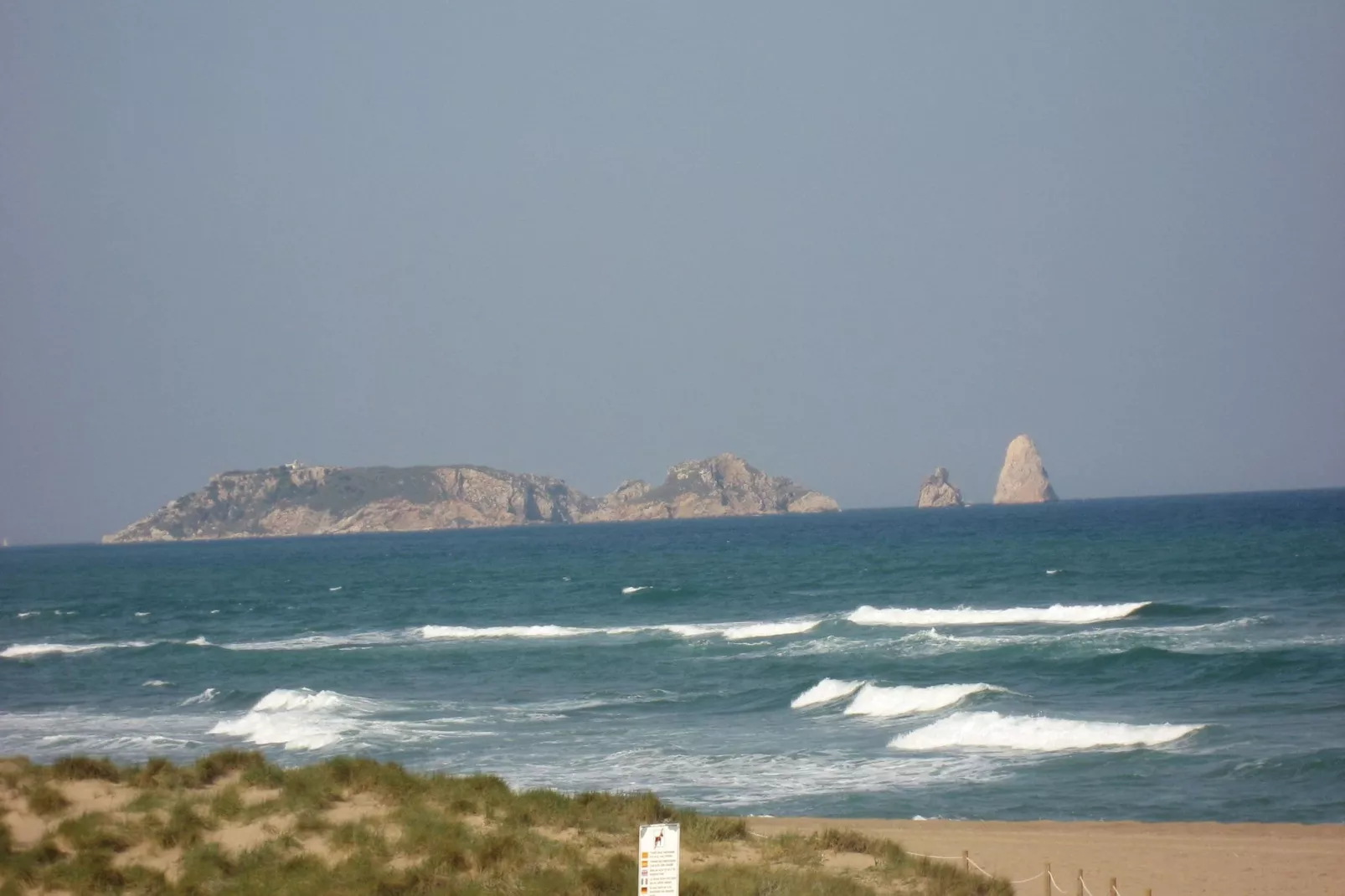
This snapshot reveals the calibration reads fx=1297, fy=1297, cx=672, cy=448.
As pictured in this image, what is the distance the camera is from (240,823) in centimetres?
1172

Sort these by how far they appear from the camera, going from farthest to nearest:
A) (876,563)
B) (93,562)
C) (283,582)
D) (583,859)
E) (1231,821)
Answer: (93,562) < (283,582) < (876,563) < (1231,821) < (583,859)

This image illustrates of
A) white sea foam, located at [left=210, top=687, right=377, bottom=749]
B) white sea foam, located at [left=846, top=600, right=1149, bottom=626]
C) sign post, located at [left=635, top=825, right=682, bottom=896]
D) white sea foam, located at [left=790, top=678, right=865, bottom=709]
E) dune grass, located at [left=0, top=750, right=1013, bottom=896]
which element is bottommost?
white sea foam, located at [left=846, top=600, right=1149, bottom=626]

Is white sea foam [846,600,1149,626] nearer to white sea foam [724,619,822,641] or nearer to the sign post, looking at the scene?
white sea foam [724,619,822,641]

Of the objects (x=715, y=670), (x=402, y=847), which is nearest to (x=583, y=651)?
(x=715, y=670)

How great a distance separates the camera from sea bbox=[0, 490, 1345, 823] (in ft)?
59.8

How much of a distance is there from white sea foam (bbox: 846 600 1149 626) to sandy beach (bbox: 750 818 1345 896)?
23102mm

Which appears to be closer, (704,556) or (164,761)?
(164,761)

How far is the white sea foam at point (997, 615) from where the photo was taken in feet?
126

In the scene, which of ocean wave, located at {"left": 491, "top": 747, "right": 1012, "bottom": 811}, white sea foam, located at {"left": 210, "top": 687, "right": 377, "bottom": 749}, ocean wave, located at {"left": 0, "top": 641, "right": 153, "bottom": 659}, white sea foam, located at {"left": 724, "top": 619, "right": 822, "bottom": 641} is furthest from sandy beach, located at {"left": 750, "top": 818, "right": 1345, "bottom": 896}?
ocean wave, located at {"left": 0, "top": 641, "right": 153, "bottom": 659}

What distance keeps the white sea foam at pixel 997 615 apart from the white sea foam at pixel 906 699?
13512 mm

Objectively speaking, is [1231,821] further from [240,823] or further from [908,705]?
[240,823]

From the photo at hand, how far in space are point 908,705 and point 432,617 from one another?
30139 millimetres

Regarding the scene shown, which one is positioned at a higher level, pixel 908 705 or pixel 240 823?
pixel 240 823

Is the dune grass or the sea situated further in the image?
the sea
